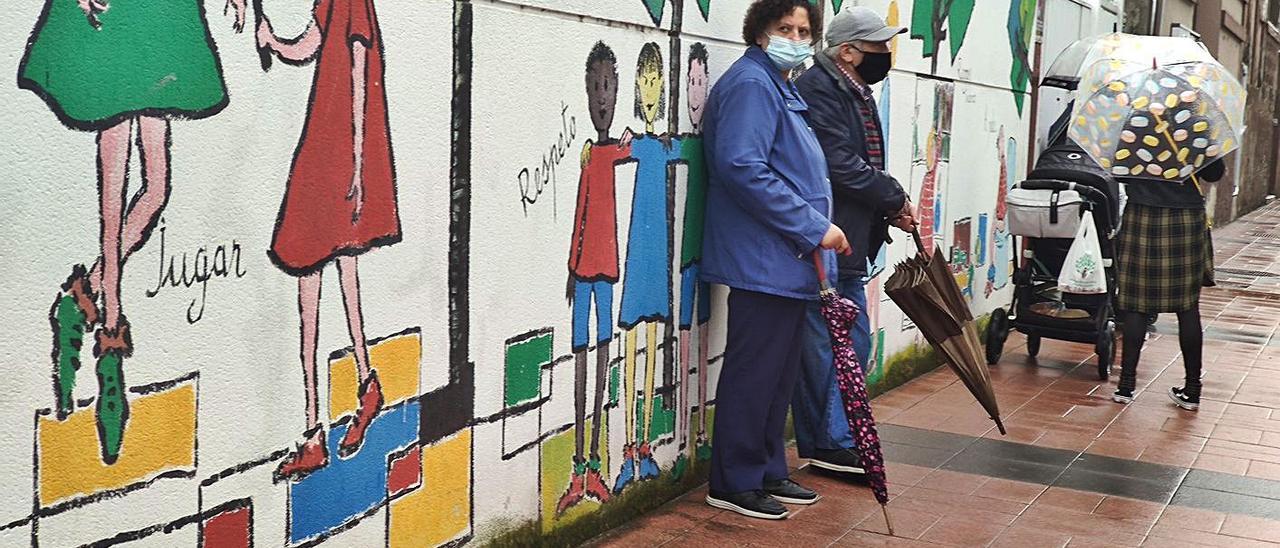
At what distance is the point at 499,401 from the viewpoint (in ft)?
14.6

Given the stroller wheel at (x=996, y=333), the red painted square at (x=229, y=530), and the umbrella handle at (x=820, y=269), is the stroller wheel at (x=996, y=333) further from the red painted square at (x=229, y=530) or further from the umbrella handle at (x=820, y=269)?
the red painted square at (x=229, y=530)

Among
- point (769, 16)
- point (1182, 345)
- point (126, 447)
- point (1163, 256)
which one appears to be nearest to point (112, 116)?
point (126, 447)

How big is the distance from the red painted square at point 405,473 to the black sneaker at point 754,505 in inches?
65.4

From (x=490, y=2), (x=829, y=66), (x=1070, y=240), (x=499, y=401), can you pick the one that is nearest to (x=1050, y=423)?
(x=1070, y=240)

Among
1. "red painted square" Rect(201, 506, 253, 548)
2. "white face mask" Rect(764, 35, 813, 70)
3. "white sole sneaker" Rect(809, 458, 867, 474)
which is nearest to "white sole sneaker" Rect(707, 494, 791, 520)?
"white sole sneaker" Rect(809, 458, 867, 474)

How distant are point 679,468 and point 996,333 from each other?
4.01 m

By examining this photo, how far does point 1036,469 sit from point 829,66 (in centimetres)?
→ 201

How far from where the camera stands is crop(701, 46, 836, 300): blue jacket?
511 cm

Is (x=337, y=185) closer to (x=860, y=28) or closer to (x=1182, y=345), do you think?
(x=860, y=28)

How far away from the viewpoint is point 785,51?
5332mm

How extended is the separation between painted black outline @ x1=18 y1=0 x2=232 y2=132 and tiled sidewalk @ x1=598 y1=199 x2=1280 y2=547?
2.42 m

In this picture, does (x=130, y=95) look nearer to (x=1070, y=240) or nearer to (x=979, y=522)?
(x=979, y=522)

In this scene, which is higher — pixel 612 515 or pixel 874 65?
pixel 874 65

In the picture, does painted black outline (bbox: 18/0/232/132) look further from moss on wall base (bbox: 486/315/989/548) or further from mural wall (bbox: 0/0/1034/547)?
moss on wall base (bbox: 486/315/989/548)
